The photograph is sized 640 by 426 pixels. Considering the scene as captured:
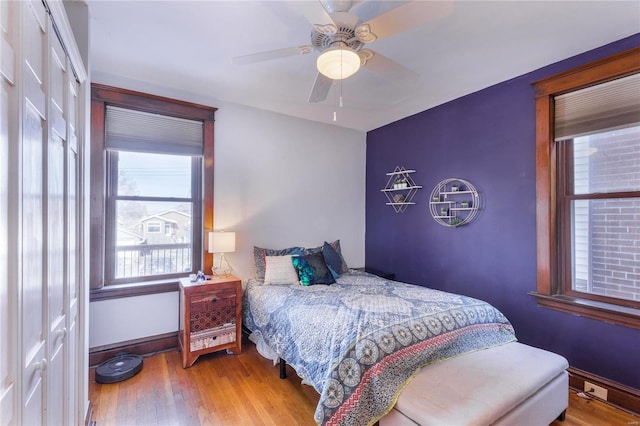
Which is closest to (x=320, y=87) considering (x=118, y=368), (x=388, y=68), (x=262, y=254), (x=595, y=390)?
(x=388, y=68)

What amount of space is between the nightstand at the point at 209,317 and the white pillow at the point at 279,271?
0.37 m

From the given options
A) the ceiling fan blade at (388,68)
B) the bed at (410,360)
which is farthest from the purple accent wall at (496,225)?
the ceiling fan blade at (388,68)

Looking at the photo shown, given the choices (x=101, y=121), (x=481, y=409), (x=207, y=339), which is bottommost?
(x=207, y=339)

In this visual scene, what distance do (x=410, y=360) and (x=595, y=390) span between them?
5.47 feet

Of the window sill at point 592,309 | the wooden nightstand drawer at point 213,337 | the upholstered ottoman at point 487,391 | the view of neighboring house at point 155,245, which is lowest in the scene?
the wooden nightstand drawer at point 213,337

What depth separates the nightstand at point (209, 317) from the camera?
265cm

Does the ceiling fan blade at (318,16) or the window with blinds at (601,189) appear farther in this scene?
the window with blinds at (601,189)

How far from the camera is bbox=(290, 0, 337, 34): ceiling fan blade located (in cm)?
142

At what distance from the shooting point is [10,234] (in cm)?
77

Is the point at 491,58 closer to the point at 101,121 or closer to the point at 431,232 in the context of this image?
the point at 431,232

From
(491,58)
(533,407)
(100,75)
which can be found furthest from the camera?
(100,75)

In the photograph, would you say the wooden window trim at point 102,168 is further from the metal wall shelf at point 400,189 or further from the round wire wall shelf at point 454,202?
the round wire wall shelf at point 454,202

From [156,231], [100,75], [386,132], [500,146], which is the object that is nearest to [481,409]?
[500,146]

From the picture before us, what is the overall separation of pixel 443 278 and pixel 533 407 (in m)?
1.75
